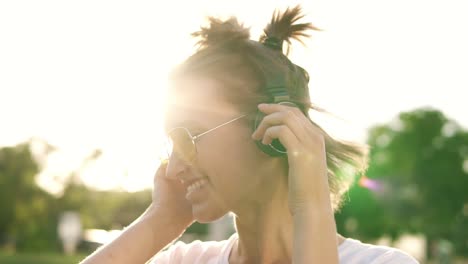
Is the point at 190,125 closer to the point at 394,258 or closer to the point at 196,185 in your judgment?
the point at 196,185

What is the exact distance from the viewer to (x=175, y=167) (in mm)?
3545

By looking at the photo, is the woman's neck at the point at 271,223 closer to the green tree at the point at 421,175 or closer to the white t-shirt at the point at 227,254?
the white t-shirt at the point at 227,254

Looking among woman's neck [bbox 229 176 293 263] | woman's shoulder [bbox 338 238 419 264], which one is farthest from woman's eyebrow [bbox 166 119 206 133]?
woman's shoulder [bbox 338 238 419 264]

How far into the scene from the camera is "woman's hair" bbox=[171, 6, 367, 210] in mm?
3430

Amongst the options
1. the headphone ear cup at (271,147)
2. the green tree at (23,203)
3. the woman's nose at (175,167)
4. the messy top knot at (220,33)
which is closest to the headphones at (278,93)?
the headphone ear cup at (271,147)

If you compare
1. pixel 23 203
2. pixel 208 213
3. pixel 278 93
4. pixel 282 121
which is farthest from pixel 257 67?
pixel 23 203

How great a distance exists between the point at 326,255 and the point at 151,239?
3.62 ft

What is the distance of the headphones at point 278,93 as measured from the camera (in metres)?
3.14

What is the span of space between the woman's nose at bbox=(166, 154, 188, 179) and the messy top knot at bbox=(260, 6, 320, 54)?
0.65 metres

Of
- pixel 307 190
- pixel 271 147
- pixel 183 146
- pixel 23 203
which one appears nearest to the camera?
pixel 307 190

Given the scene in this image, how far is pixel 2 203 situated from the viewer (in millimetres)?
62969

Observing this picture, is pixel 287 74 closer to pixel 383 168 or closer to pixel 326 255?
pixel 326 255

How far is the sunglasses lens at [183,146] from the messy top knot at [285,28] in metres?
0.55

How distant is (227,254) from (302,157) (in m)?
0.89
